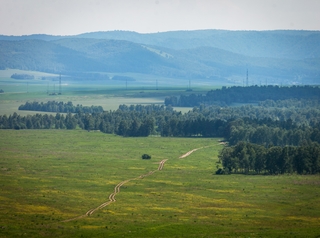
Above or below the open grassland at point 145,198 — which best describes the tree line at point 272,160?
above

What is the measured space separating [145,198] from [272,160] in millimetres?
34706

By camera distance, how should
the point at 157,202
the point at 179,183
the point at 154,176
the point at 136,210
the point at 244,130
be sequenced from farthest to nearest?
the point at 244,130 → the point at 154,176 → the point at 179,183 → the point at 157,202 → the point at 136,210

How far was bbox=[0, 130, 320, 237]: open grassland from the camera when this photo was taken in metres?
75.6

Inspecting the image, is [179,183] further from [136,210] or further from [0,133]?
[0,133]

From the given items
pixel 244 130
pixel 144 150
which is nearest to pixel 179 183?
pixel 144 150

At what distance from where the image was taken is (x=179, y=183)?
108562 mm

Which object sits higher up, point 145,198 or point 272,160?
point 272,160

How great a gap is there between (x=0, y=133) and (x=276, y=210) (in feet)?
379

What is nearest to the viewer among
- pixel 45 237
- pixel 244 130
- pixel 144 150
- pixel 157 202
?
pixel 45 237

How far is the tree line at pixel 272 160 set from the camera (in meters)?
120

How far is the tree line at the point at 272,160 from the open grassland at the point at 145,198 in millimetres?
4413

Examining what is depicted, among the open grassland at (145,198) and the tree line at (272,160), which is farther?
the tree line at (272,160)

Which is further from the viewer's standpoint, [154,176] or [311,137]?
[311,137]

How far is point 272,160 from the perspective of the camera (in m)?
122
